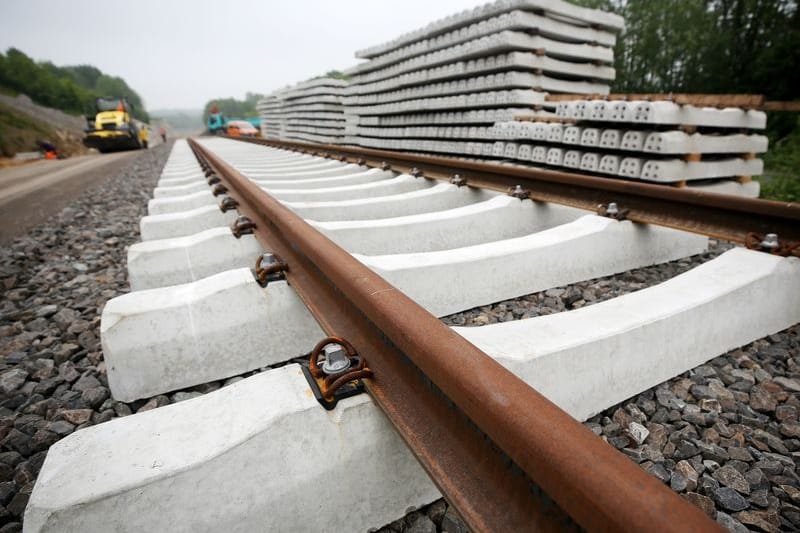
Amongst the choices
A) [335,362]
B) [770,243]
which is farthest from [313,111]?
[335,362]

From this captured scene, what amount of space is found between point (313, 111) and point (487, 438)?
801 inches

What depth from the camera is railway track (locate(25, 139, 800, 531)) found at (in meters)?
0.66

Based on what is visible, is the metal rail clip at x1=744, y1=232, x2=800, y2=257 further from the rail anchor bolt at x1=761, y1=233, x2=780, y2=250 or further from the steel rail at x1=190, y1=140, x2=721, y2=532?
the steel rail at x1=190, y1=140, x2=721, y2=532

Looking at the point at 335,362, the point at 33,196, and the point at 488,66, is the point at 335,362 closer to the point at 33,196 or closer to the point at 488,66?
the point at 488,66

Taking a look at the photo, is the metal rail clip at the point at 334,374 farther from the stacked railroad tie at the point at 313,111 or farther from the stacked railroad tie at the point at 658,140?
the stacked railroad tie at the point at 313,111

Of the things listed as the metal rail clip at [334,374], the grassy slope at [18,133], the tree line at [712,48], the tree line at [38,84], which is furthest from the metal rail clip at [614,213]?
the tree line at [38,84]

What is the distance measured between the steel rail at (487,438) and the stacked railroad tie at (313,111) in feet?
53.4

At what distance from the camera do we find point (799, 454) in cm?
110

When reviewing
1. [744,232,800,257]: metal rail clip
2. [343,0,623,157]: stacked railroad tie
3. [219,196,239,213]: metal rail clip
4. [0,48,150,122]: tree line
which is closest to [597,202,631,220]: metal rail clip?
[744,232,800,257]: metal rail clip

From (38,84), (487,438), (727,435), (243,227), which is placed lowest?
(727,435)

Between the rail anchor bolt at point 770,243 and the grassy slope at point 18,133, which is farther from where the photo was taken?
the grassy slope at point 18,133

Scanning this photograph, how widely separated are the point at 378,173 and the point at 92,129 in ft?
73.0

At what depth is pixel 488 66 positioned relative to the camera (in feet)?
25.0

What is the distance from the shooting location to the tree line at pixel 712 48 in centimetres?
1686
